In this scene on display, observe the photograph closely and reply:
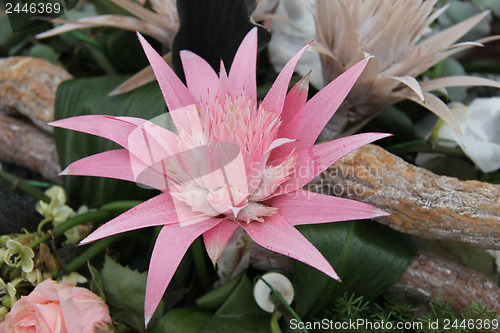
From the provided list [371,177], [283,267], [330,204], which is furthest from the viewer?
[283,267]

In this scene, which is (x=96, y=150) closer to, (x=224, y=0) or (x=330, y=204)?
(x=224, y=0)

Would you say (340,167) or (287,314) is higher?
(340,167)

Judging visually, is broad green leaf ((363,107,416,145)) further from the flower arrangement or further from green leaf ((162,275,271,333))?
green leaf ((162,275,271,333))

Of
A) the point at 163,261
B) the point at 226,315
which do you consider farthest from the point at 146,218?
the point at 226,315

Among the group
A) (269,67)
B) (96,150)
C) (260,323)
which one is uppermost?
(269,67)

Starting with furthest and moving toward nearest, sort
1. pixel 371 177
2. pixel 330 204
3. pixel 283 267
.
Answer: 1. pixel 283 267
2. pixel 371 177
3. pixel 330 204

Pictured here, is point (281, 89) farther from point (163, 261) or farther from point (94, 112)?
point (94, 112)

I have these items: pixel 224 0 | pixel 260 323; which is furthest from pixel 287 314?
pixel 224 0
